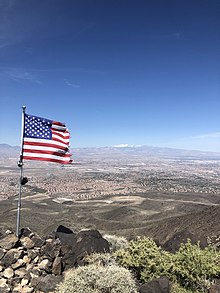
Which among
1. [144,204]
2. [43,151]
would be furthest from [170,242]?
[144,204]

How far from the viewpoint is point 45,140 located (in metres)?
15.8

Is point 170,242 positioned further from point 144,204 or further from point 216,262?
point 144,204

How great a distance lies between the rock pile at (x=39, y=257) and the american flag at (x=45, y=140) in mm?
3971

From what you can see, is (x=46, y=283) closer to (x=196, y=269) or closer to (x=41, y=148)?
(x=196, y=269)

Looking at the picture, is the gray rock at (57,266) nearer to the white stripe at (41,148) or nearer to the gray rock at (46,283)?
the gray rock at (46,283)

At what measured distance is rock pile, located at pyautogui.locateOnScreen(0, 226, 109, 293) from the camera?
12281mm

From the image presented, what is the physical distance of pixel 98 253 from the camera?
15039 millimetres

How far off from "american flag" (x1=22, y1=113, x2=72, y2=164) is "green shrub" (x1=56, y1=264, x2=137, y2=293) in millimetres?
6225

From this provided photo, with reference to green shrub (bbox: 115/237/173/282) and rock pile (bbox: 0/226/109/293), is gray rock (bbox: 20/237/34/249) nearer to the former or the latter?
rock pile (bbox: 0/226/109/293)

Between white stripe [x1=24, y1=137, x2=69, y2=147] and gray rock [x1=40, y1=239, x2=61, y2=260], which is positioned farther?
white stripe [x1=24, y1=137, x2=69, y2=147]

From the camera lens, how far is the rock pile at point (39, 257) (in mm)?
12281

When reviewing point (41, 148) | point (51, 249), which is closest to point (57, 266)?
point (51, 249)

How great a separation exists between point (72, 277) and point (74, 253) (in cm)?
377

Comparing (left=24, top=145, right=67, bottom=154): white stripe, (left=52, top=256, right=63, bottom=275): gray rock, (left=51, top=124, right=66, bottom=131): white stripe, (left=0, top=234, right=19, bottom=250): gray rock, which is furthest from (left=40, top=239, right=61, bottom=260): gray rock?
(left=51, top=124, right=66, bottom=131): white stripe
